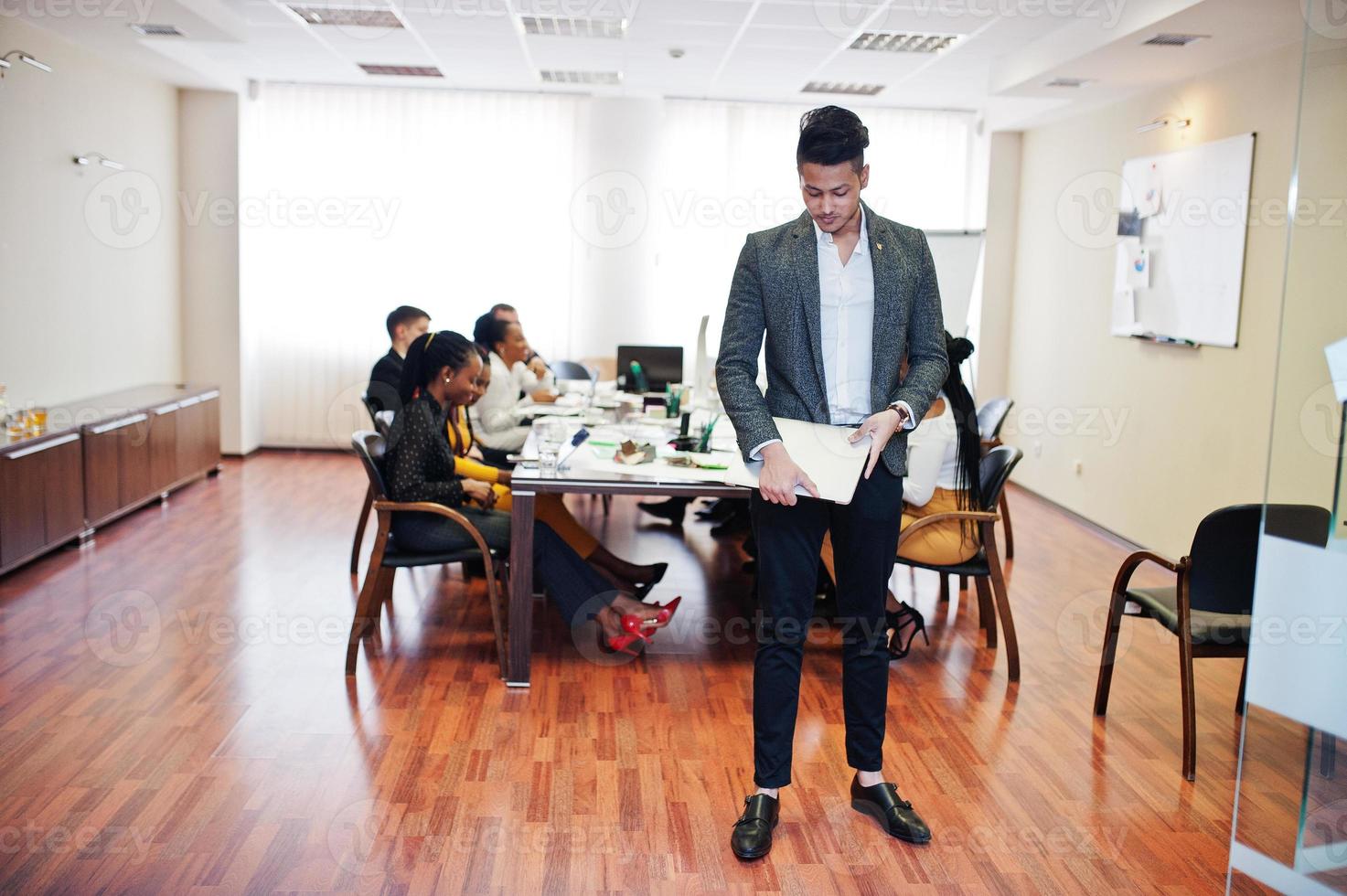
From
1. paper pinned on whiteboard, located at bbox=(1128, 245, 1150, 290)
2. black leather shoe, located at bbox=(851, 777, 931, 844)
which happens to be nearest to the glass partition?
black leather shoe, located at bbox=(851, 777, 931, 844)

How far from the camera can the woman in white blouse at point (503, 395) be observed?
5625 millimetres

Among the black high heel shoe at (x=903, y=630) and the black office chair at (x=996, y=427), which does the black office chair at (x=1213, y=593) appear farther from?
the black office chair at (x=996, y=427)

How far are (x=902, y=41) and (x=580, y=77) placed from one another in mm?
2503

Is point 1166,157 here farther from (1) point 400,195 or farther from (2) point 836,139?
(1) point 400,195

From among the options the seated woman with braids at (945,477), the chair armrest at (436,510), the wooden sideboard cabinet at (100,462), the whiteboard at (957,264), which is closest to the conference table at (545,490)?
the chair armrest at (436,510)

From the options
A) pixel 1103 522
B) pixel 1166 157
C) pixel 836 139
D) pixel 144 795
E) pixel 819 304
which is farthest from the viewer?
pixel 1103 522

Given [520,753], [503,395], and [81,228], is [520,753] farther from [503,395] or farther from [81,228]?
[81,228]

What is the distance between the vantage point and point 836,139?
96.9 inches

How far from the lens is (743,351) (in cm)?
270

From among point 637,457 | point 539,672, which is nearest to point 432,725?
point 539,672

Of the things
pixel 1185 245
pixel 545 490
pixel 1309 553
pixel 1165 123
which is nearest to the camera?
pixel 1309 553

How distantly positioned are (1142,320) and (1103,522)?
124 cm

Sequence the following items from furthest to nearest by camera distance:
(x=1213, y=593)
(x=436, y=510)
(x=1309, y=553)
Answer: (x=436, y=510), (x=1213, y=593), (x=1309, y=553)

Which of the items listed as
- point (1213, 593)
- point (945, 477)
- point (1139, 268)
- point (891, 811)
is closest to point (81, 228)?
point (945, 477)
